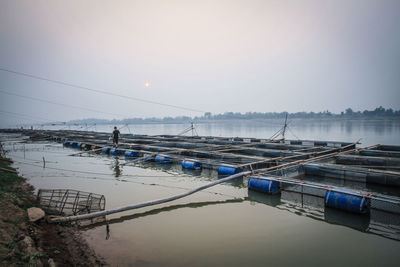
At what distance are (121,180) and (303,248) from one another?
11.5m

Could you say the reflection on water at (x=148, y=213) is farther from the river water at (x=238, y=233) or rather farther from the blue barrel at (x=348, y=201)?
the blue barrel at (x=348, y=201)

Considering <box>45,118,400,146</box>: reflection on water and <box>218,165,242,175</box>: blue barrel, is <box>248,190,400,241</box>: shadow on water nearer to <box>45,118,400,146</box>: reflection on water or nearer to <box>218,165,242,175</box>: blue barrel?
<box>218,165,242,175</box>: blue barrel

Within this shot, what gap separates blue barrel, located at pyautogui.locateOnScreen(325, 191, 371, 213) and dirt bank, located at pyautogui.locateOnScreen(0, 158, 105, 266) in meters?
8.75

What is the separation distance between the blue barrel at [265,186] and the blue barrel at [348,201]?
2.51 metres

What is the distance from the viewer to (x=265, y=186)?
11.7 metres

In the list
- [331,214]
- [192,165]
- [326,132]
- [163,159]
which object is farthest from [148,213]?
[326,132]

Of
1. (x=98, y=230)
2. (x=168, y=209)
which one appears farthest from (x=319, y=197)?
(x=98, y=230)

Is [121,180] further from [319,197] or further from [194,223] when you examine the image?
[319,197]

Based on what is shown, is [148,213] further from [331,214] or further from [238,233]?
[331,214]

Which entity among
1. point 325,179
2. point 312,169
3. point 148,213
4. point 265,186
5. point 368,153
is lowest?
point 148,213

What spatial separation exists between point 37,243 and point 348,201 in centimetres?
1055

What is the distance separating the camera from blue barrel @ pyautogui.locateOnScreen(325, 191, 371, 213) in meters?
8.85

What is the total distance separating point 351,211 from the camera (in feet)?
29.8

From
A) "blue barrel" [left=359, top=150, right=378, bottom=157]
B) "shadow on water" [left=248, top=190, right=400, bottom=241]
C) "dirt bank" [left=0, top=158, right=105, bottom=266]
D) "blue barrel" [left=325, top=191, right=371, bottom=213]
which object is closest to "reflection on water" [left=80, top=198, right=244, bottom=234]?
"dirt bank" [left=0, top=158, right=105, bottom=266]
